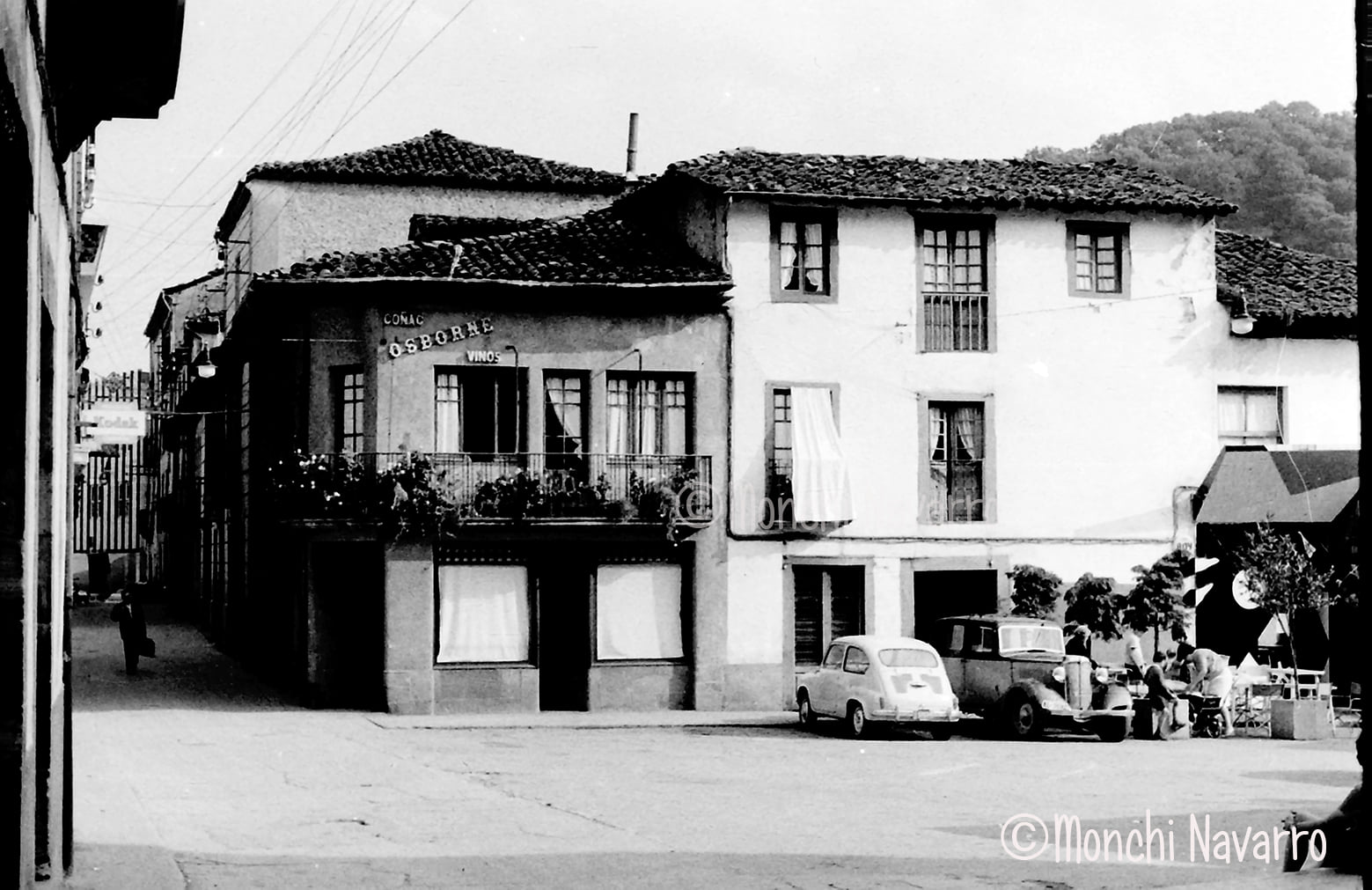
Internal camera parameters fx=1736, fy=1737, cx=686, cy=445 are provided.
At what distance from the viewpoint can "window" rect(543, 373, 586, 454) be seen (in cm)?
2903

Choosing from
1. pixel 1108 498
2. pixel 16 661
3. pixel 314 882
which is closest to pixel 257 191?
pixel 1108 498

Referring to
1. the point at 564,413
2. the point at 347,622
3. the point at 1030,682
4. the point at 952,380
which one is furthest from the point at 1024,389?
the point at 347,622

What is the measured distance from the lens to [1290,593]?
85.6 feet

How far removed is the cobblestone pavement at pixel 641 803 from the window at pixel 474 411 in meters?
4.73

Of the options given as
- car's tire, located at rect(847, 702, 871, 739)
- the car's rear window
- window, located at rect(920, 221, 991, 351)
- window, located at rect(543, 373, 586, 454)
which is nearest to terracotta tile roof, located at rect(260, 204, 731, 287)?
window, located at rect(543, 373, 586, 454)

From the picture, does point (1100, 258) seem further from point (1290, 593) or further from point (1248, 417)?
point (1290, 593)

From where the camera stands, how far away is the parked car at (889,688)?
2459 centimetres

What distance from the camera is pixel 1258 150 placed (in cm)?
3222

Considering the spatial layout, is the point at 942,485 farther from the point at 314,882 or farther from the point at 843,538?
the point at 314,882

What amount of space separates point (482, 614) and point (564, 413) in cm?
364

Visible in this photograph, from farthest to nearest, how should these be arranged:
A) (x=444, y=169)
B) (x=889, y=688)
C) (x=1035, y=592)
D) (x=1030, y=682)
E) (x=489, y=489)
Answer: (x=444, y=169) → (x=1035, y=592) → (x=489, y=489) → (x=1030, y=682) → (x=889, y=688)

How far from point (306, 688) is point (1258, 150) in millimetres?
19734

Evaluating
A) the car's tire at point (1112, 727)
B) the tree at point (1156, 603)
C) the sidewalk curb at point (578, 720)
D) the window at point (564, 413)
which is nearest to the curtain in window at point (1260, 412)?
the tree at point (1156, 603)

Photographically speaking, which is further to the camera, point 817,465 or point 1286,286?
point 1286,286
